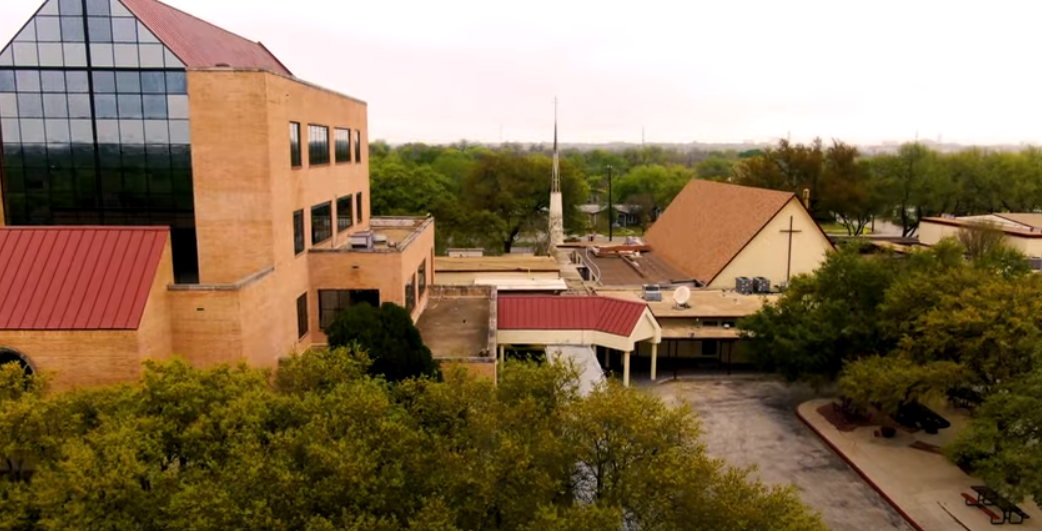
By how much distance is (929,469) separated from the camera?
25.4 metres

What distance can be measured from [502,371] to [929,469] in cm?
1745

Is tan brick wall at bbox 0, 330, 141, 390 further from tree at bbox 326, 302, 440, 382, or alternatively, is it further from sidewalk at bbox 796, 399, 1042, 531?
sidewalk at bbox 796, 399, 1042, 531

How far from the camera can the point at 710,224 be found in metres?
50.8

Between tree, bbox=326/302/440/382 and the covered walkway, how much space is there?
35.0ft

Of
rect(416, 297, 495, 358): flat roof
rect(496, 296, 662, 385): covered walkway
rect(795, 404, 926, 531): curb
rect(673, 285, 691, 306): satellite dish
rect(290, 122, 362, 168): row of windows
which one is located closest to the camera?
rect(795, 404, 926, 531): curb

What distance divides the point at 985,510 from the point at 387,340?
18901 millimetres

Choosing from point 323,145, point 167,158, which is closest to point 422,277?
point 323,145

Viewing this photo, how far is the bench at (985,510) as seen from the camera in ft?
71.4

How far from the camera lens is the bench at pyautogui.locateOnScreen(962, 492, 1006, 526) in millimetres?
21750

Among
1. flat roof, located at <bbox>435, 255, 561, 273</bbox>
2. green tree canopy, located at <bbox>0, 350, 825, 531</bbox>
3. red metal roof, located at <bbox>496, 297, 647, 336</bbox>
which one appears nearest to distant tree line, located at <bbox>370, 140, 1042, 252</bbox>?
flat roof, located at <bbox>435, 255, 561, 273</bbox>

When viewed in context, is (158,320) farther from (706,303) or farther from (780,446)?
(706,303)

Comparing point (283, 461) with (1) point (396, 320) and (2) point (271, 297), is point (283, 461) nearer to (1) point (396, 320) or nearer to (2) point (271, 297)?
(1) point (396, 320)

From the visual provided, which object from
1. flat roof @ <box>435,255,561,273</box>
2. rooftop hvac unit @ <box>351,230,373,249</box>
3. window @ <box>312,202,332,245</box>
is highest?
window @ <box>312,202,332,245</box>

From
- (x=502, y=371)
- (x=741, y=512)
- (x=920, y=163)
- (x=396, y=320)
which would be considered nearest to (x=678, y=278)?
(x=396, y=320)
